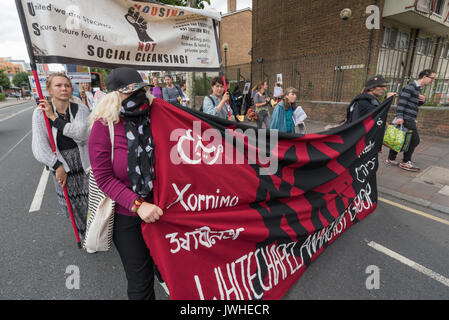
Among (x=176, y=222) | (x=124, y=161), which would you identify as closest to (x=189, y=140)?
(x=124, y=161)

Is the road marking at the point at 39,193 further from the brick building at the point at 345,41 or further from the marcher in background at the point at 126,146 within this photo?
the brick building at the point at 345,41

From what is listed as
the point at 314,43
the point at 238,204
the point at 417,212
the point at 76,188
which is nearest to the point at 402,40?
the point at 314,43

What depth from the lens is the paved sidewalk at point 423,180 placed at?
154 inches

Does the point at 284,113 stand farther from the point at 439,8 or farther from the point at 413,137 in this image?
the point at 439,8

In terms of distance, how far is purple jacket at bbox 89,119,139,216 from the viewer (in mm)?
1502

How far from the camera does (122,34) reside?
2150 mm

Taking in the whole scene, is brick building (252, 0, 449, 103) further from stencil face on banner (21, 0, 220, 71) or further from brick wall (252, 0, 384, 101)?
stencil face on banner (21, 0, 220, 71)

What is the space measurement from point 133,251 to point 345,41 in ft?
49.1

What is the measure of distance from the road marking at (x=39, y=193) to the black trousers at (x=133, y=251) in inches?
126

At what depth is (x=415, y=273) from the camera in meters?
2.42

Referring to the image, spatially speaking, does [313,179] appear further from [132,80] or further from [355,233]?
[132,80]

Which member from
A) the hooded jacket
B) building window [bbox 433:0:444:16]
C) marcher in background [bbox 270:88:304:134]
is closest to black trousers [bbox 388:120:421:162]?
the hooded jacket

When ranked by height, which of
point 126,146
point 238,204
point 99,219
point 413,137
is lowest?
point 413,137

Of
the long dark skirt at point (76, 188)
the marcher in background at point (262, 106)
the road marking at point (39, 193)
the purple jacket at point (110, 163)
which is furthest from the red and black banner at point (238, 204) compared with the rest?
the marcher in background at point (262, 106)
